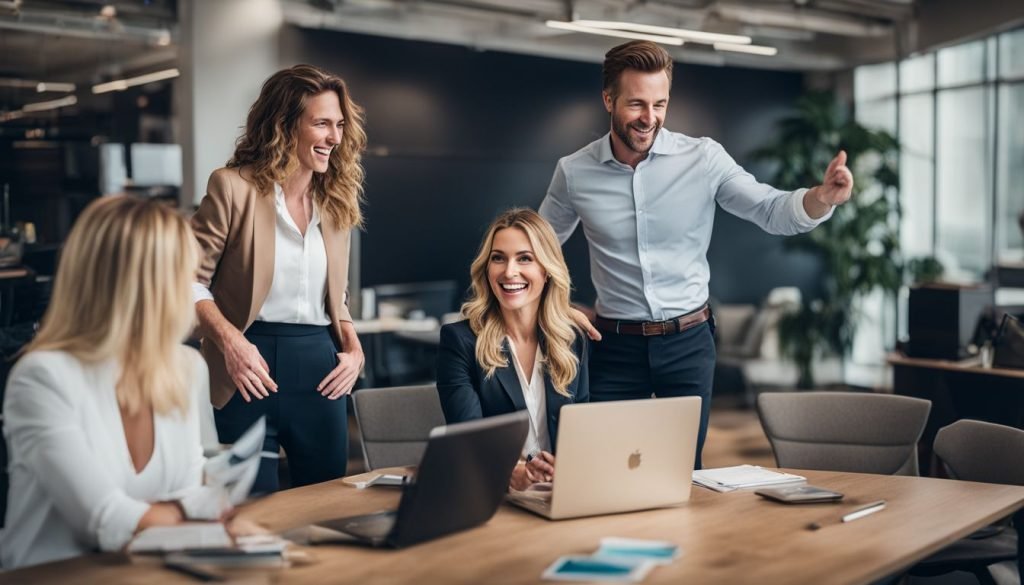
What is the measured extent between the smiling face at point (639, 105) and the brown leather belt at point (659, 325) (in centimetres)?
56

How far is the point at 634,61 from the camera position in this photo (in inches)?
132

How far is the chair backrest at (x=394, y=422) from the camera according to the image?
358cm

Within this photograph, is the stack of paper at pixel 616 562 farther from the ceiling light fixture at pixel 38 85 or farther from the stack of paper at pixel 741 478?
the ceiling light fixture at pixel 38 85

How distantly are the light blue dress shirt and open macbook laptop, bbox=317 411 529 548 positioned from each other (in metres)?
1.33

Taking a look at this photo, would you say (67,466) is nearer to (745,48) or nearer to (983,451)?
(983,451)

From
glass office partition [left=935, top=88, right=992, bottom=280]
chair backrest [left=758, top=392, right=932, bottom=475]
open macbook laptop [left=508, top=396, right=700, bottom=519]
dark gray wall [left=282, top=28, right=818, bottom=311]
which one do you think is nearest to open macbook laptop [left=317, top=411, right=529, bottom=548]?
open macbook laptop [left=508, top=396, right=700, bottom=519]

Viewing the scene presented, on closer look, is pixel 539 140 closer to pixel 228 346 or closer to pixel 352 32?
pixel 352 32

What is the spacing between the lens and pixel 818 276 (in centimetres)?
1196

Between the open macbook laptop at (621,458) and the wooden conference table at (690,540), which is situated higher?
the open macbook laptop at (621,458)

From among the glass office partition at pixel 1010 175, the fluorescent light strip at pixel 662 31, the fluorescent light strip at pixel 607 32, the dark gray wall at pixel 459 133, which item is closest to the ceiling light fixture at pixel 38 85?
the dark gray wall at pixel 459 133

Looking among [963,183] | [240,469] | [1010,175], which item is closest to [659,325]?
[240,469]

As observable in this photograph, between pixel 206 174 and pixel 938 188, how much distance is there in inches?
275

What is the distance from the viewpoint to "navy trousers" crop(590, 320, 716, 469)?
3.53 metres

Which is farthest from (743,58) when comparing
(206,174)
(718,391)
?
(206,174)
